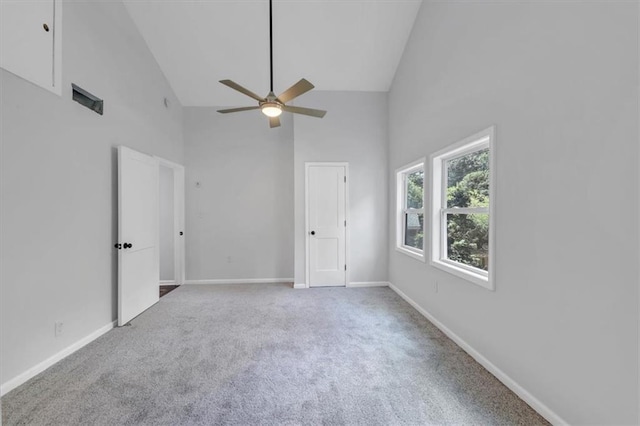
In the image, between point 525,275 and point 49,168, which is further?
point 49,168

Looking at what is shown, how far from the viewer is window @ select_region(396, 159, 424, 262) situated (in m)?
3.68

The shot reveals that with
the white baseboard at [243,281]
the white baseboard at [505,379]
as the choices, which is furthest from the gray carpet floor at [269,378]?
the white baseboard at [243,281]

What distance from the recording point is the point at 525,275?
5.98 ft

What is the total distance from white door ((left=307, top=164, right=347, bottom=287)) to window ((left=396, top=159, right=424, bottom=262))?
2.95ft

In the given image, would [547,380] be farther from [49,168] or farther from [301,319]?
[49,168]

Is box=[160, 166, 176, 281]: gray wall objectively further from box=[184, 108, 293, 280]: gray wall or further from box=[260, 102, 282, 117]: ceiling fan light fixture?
box=[260, 102, 282, 117]: ceiling fan light fixture

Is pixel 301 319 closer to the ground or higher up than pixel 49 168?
closer to the ground

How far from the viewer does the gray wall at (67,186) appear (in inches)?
78.7

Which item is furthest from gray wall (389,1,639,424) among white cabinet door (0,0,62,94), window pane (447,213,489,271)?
white cabinet door (0,0,62,94)

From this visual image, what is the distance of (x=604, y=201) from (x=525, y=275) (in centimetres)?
68

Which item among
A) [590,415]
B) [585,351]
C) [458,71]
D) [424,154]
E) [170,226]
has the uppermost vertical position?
[458,71]

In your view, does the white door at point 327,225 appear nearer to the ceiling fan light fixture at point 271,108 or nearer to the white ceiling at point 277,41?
the white ceiling at point 277,41

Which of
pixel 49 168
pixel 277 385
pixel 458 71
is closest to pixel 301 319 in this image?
pixel 277 385

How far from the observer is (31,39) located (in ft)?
5.10
